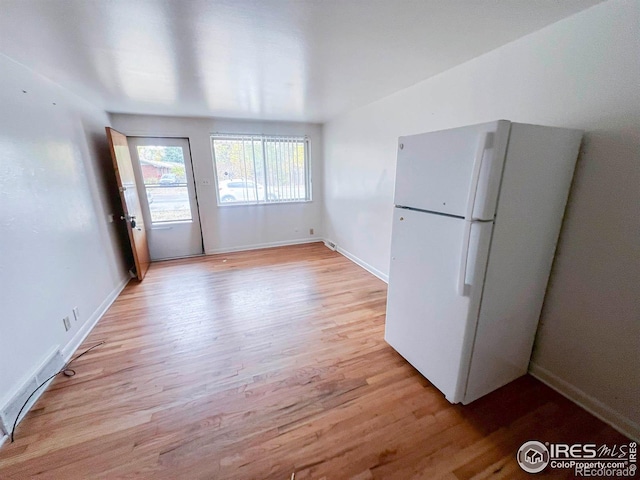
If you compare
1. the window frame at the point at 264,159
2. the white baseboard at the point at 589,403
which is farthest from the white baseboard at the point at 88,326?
the white baseboard at the point at 589,403

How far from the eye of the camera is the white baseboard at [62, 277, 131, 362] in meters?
2.12

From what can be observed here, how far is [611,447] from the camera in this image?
1.38 m

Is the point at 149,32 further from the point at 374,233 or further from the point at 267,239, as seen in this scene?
the point at 267,239

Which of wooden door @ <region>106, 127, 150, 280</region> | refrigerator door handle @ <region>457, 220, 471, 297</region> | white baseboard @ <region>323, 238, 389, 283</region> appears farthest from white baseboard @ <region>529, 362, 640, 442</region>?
wooden door @ <region>106, 127, 150, 280</region>

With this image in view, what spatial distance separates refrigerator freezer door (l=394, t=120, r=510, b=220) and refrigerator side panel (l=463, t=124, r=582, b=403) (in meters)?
0.10

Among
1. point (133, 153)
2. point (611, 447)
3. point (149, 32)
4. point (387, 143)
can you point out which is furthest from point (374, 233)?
point (133, 153)

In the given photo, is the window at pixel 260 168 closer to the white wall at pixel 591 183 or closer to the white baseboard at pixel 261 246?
the white baseboard at pixel 261 246

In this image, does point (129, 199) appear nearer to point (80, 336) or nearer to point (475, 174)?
point (80, 336)

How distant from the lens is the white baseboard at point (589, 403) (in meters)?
1.43

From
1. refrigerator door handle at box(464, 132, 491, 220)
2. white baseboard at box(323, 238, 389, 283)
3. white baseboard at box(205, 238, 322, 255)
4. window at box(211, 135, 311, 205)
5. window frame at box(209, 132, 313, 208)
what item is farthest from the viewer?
white baseboard at box(205, 238, 322, 255)

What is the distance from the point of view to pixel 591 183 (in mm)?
1489

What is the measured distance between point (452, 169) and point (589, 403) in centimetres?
171

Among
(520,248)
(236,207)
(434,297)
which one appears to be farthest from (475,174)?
(236,207)

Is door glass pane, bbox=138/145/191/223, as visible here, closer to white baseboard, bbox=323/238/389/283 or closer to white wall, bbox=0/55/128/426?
white wall, bbox=0/55/128/426
